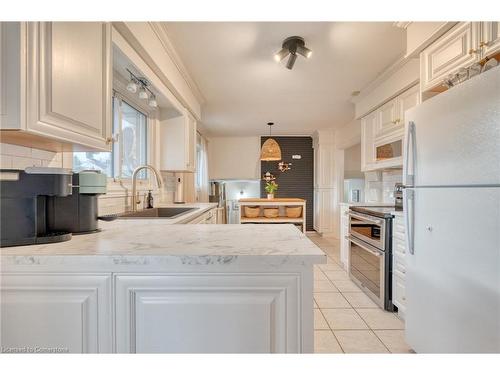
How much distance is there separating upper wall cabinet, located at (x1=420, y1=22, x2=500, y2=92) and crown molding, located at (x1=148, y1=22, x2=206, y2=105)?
2.07m

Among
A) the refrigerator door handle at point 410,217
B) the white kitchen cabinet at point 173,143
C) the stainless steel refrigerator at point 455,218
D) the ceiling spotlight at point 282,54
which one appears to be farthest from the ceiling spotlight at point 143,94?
the refrigerator door handle at point 410,217

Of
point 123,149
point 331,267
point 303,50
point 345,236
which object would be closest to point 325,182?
point 331,267

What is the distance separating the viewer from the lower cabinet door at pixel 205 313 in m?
0.90

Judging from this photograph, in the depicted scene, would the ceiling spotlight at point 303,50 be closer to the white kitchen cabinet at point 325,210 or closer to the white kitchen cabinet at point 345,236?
the white kitchen cabinet at point 345,236

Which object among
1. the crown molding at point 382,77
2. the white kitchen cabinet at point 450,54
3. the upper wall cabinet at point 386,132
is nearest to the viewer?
the white kitchen cabinet at point 450,54

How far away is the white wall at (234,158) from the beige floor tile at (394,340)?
17.1ft

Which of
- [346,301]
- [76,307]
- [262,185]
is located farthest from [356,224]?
[262,185]

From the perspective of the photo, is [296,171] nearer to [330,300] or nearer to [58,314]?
[330,300]

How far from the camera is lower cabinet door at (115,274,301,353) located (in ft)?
2.96

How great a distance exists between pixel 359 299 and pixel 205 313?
2311 mm

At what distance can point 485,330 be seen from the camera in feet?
3.87

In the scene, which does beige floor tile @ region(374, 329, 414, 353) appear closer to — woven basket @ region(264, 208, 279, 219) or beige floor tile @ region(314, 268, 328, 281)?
beige floor tile @ region(314, 268, 328, 281)
